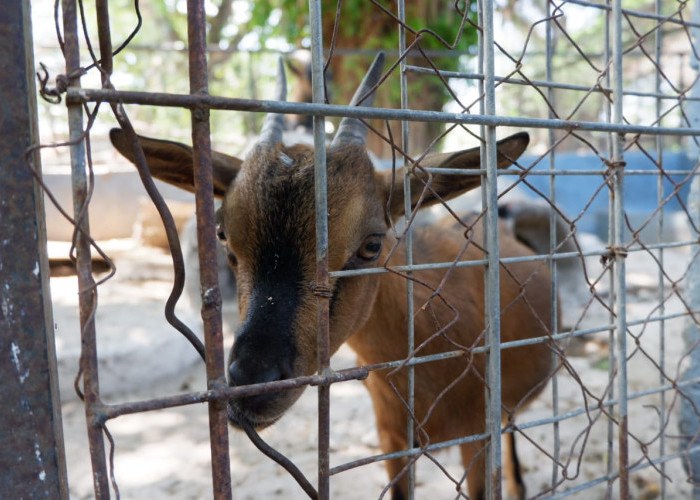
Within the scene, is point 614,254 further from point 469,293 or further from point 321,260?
point 321,260

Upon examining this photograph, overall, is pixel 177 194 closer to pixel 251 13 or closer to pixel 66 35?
pixel 251 13

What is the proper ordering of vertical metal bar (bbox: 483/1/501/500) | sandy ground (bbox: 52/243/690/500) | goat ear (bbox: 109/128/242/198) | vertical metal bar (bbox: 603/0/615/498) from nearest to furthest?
1. vertical metal bar (bbox: 483/1/501/500)
2. goat ear (bbox: 109/128/242/198)
3. vertical metal bar (bbox: 603/0/615/498)
4. sandy ground (bbox: 52/243/690/500)

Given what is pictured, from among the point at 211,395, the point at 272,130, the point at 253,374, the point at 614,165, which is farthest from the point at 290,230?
the point at 614,165

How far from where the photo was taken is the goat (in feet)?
6.02

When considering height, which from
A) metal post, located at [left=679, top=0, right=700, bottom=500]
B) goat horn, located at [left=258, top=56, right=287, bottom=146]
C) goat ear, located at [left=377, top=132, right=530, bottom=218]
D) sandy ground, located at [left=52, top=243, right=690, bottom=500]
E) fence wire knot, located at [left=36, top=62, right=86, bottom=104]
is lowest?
sandy ground, located at [left=52, top=243, right=690, bottom=500]

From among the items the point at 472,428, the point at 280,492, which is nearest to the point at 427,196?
the point at 472,428

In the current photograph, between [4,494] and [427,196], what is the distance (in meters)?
1.74

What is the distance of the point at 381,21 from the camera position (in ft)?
27.7

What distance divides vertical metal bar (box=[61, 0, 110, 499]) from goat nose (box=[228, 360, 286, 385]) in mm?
514

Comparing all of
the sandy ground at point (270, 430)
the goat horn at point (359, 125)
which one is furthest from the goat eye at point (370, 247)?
the sandy ground at point (270, 430)

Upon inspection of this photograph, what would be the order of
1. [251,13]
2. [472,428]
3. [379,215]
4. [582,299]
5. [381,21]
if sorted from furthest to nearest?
[251,13] → [381,21] → [582,299] → [472,428] → [379,215]

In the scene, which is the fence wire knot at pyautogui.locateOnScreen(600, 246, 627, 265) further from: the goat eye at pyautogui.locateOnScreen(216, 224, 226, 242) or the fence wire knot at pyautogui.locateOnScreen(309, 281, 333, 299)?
the goat eye at pyautogui.locateOnScreen(216, 224, 226, 242)

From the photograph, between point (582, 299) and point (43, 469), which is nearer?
point (43, 469)

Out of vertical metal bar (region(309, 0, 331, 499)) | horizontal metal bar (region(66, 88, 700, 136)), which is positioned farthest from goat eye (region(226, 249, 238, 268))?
horizontal metal bar (region(66, 88, 700, 136))
